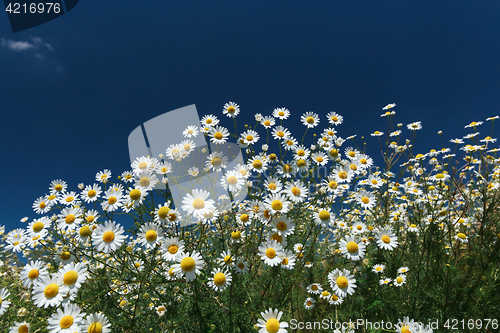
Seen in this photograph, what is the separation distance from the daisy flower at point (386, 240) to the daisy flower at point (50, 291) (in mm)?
3154

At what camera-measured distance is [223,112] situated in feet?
13.0

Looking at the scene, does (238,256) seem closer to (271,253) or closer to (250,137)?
(271,253)

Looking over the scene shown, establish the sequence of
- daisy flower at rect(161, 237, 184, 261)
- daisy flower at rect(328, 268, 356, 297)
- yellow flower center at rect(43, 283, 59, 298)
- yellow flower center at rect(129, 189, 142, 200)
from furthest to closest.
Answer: yellow flower center at rect(129, 189, 142, 200), daisy flower at rect(328, 268, 356, 297), daisy flower at rect(161, 237, 184, 261), yellow flower center at rect(43, 283, 59, 298)

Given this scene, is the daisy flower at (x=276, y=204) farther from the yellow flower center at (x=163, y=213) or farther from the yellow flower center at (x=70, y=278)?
the yellow flower center at (x=70, y=278)

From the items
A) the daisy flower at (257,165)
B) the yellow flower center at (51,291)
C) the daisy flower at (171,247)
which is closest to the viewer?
the yellow flower center at (51,291)

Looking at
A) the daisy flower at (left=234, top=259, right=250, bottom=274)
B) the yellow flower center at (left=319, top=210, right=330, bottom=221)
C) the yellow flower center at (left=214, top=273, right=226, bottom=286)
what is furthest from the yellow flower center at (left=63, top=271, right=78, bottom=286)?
the yellow flower center at (left=319, top=210, right=330, bottom=221)

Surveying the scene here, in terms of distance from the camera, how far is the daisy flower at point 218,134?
11.0ft

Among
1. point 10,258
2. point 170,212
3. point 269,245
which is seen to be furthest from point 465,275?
point 10,258

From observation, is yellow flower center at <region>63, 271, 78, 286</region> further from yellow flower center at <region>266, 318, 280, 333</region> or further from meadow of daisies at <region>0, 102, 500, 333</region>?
yellow flower center at <region>266, 318, 280, 333</region>

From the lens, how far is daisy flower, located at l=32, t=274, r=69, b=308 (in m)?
1.93

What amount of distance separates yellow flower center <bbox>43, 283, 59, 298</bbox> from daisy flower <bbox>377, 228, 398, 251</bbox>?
320 centimetres

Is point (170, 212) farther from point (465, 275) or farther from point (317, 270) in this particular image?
point (465, 275)

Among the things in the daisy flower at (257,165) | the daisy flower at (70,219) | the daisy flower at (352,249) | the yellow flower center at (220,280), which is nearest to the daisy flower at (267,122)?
the daisy flower at (257,165)

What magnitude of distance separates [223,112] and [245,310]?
2798 millimetres
